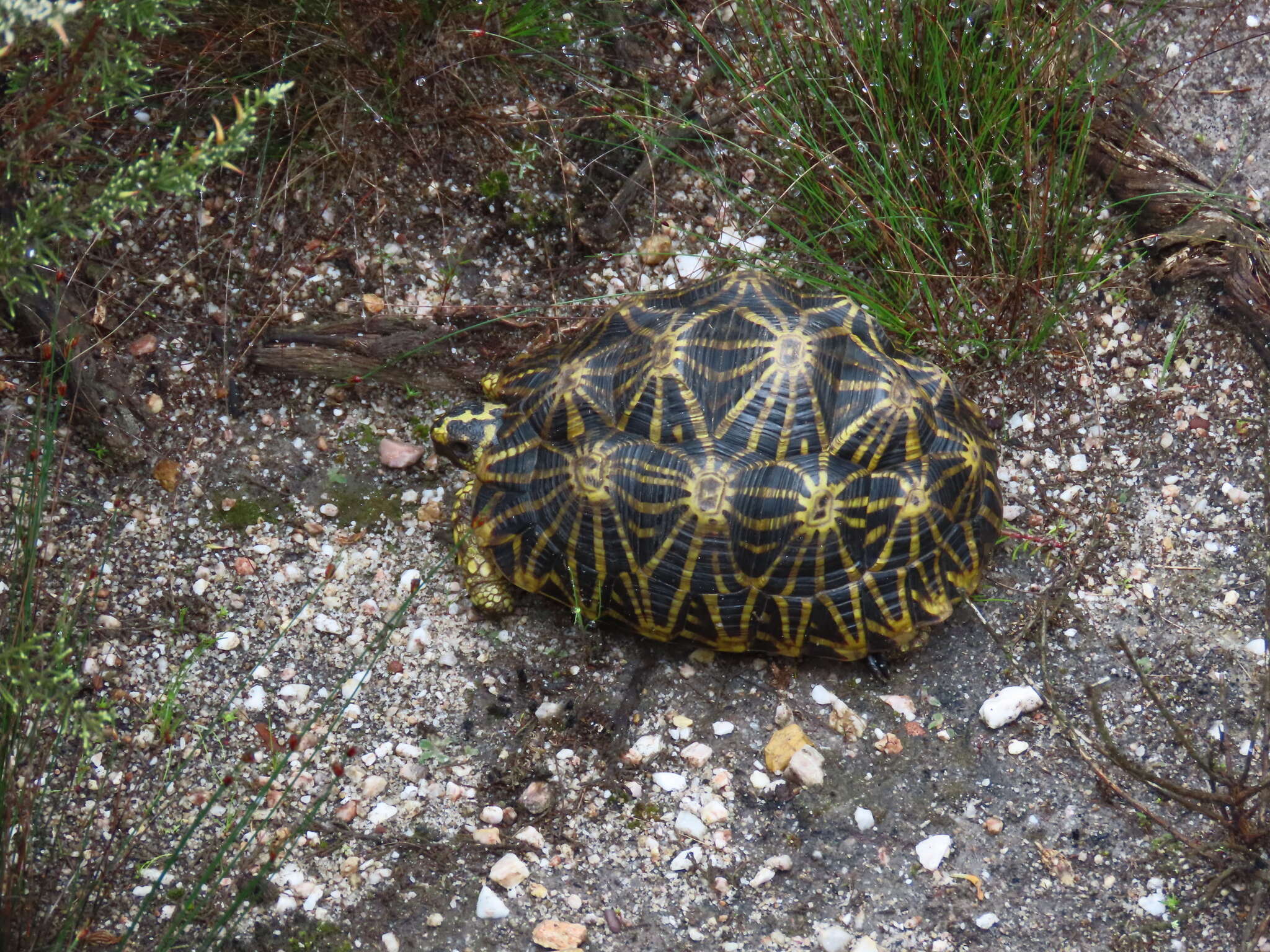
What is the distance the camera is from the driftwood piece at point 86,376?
115 inches

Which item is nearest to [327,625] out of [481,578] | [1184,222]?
[481,578]

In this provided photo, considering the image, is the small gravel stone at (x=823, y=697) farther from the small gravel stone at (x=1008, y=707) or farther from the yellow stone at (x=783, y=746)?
the small gravel stone at (x=1008, y=707)

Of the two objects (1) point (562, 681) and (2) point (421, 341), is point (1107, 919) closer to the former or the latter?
(1) point (562, 681)

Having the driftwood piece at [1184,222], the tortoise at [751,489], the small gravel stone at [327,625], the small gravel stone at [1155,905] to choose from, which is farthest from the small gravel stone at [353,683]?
the driftwood piece at [1184,222]

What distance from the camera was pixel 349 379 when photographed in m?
3.22

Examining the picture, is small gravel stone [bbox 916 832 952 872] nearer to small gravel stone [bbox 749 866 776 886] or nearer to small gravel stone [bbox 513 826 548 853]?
small gravel stone [bbox 749 866 776 886]

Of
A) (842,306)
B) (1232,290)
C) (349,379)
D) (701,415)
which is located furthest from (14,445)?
(1232,290)

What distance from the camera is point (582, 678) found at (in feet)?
9.18

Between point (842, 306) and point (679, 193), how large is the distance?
94 centimetres

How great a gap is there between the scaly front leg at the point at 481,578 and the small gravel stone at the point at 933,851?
3.91ft

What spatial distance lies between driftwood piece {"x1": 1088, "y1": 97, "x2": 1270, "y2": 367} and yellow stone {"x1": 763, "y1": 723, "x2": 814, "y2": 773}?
1800 mm

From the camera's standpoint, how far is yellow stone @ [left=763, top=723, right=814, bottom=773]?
262cm

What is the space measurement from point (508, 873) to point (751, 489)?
1.04 m

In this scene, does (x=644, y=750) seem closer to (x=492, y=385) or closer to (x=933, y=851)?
(x=933, y=851)
